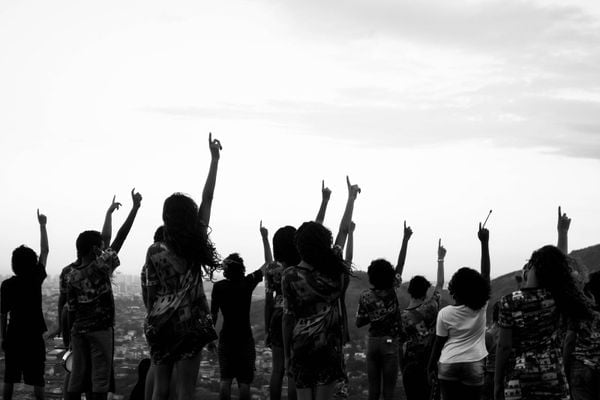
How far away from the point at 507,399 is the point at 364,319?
308 centimetres

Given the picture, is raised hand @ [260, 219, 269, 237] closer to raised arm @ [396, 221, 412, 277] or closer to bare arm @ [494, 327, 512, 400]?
raised arm @ [396, 221, 412, 277]

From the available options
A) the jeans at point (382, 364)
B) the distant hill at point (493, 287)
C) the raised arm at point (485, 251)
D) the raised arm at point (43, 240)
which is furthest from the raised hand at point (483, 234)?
the distant hill at point (493, 287)

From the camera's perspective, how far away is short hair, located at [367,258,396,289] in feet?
30.6

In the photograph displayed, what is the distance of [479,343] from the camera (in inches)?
303

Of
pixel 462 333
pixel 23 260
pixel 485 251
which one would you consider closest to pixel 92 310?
pixel 23 260

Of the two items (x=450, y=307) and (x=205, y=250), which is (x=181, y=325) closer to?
(x=205, y=250)

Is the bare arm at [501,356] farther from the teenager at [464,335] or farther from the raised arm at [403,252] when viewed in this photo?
the raised arm at [403,252]

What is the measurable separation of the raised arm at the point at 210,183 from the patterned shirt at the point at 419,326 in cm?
358

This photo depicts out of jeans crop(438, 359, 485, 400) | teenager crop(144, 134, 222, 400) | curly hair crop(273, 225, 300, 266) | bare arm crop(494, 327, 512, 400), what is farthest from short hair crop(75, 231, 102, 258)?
bare arm crop(494, 327, 512, 400)

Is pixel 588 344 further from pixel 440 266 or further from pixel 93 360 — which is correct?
pixel 93 360

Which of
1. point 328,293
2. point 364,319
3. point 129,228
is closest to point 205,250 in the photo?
point 328,293

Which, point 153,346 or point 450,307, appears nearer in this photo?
point 153,346

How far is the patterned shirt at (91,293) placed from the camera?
340 inches

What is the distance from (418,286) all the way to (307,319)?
2981 mm
